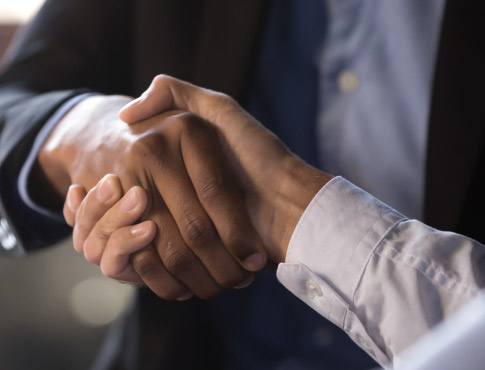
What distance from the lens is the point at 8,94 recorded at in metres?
0.62

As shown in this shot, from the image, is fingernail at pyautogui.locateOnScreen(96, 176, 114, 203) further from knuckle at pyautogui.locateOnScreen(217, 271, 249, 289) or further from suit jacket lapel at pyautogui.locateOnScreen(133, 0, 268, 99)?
suit jacket lapel at pyautogui.locateOnScreen(133, 0, 268, 99)

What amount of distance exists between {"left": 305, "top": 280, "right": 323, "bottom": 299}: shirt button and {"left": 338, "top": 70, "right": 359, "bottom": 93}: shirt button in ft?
1.04

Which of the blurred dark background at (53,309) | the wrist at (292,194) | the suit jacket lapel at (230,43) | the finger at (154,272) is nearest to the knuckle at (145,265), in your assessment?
the finger at (154,272)

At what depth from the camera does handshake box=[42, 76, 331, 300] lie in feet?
1.32

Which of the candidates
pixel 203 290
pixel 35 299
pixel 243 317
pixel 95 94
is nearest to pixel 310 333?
pixel 243 317

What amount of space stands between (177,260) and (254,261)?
0.20 ft

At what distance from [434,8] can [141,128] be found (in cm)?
37

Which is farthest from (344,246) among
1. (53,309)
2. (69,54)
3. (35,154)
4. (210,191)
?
(53,309)

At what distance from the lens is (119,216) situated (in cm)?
40

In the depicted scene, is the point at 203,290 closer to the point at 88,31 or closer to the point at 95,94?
the point at 95,94

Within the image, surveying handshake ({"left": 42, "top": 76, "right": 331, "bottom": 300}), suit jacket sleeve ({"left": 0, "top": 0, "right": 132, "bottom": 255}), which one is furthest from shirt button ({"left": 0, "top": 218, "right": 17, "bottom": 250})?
handshake ({"left": 42, "top": 76, "right": 331, "bottom": 300})

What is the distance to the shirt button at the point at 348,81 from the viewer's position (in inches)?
24.7

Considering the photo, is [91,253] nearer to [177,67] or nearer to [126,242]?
[126,242]

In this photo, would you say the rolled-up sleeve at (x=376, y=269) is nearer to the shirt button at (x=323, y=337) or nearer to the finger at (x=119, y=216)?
the finger at (x=119, y=216)
